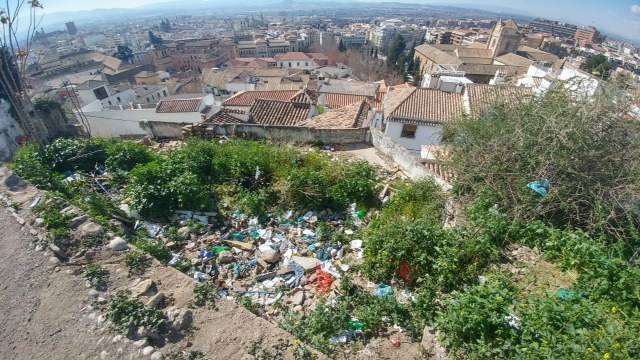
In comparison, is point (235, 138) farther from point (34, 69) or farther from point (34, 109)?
point (34, 69)

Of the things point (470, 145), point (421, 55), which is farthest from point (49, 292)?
point (421, 55)

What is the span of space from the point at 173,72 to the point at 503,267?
64.1m

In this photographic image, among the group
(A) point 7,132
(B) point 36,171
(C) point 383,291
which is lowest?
(C) point 383,291

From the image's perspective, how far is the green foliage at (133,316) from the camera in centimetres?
336

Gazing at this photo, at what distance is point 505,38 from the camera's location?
37500 mm

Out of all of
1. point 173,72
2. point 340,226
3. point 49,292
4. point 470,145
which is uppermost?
point 470,145

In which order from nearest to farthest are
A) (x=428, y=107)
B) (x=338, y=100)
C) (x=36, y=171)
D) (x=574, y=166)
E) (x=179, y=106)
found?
(x=574, y=166)
(x=36, y=171)
(x=428, y=107)
(x=179, y=106)
(x=338, y=100)

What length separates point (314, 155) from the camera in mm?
7949

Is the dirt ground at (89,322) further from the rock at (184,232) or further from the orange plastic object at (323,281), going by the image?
the rock at (184,232)

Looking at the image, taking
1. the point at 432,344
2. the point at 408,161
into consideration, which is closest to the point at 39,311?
the point at 432,344

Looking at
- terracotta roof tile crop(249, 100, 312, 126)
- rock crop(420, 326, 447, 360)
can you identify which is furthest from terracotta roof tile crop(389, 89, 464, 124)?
rock crop(420, 326, 447, 360)

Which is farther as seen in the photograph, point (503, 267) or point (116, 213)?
point (116, 213)

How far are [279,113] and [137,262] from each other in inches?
355

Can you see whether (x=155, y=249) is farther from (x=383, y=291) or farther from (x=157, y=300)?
(x=383, y=291)
